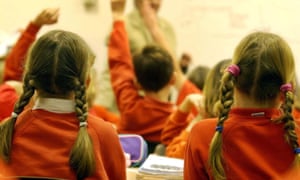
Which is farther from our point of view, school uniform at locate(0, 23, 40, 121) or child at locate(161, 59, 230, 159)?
school uniform at locate(0, 23, 40, 121)

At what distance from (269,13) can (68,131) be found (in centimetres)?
283

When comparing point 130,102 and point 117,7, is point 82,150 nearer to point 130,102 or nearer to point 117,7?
point 130,102

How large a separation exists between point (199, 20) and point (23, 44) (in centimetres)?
218

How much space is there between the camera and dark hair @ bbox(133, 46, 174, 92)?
2.45 m

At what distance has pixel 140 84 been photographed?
97.4 inches

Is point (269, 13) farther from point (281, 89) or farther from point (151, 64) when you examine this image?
point (281, 89)

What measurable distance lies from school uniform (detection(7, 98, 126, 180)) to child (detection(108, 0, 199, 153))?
33.7 inches

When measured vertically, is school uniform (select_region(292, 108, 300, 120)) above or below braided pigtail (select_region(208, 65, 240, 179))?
below

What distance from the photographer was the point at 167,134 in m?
2.24

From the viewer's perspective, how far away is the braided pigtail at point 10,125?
1.49 meters

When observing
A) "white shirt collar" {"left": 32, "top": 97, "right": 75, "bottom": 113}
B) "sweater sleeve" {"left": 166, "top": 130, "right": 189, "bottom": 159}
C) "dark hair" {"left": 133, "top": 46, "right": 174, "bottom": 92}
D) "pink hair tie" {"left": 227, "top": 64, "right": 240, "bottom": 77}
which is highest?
"pink hair tie" {"left": 227, "top": 64, "right": 240, "bottom": 77}

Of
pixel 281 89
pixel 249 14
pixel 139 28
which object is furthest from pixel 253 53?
pixel 249 14

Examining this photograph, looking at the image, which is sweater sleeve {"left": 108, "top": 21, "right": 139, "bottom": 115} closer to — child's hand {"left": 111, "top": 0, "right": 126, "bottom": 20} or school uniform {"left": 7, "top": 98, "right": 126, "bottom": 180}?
child's hand {"left": 111, "top": 0, "right": 126, "bottom": 20}

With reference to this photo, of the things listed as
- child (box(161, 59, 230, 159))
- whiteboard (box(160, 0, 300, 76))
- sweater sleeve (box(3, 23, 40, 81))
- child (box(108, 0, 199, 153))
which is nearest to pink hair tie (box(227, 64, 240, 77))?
child (box(161, 59, 230, 159))
